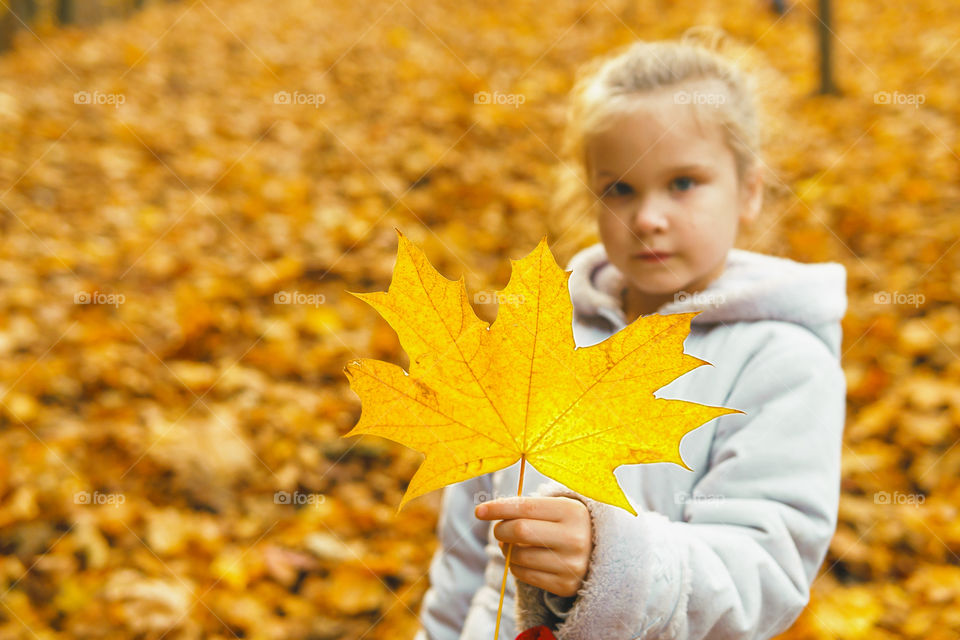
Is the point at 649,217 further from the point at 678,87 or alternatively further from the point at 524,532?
the point at 524,532

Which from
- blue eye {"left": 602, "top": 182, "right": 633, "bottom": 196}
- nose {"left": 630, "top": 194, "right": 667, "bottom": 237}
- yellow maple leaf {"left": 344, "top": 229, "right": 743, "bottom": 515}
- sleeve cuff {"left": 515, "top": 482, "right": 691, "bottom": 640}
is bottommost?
sleeve cuff {"left": 515, "top": 482, "right": 691, "bottom": 640}

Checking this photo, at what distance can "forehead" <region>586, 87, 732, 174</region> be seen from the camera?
106cm

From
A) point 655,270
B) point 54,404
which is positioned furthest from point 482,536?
point 54,404

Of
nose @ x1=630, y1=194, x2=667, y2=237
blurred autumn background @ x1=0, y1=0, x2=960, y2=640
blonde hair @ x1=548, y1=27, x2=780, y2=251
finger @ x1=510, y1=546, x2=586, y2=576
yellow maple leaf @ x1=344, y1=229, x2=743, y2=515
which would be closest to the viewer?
yellow maple leaf @ x1=344, y1=229, x2=743, y2=515

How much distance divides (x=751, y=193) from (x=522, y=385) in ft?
3.05

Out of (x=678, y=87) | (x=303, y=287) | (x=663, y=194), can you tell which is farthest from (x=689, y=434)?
(x=303, y=287)

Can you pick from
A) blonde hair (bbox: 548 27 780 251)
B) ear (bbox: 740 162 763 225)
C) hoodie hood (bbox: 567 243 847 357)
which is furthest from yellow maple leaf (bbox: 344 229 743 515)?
ear (bbox: 740 162 763 225)

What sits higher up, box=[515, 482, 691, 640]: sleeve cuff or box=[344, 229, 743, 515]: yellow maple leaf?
box=[344, 229, 743, 515]: yellow maple leaf

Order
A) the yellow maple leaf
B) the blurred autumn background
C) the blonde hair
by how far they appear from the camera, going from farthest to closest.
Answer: the blurred autumn background, the blonde hair, the yellow maple leaf

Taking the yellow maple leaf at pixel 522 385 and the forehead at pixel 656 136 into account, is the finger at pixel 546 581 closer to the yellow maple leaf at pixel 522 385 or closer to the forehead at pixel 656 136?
the yellow maple leaf at pixel 522 385

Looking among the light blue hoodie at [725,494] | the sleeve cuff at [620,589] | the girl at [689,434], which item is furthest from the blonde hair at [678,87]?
the sleeve cuff at [620,589]

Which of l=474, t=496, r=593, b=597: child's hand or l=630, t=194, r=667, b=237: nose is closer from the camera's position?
l=474, t=496, r=593, b=597: child's hand

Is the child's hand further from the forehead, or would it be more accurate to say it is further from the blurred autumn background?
the blurred autumn background

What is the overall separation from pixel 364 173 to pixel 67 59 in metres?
3.34
